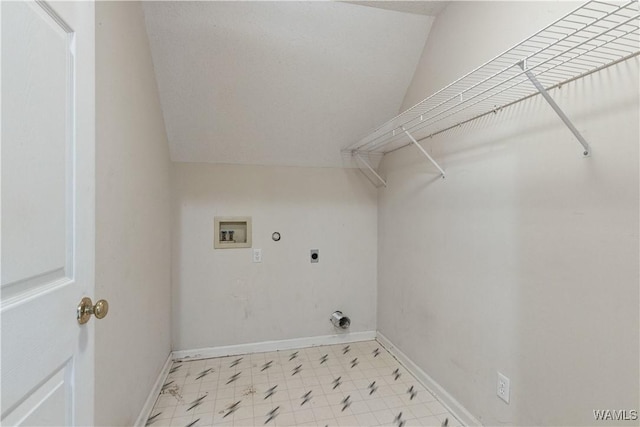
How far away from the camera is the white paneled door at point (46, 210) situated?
538 mm

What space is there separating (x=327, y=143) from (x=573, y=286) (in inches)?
75.0

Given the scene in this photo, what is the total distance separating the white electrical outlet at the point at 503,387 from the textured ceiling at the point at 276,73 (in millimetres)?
1923

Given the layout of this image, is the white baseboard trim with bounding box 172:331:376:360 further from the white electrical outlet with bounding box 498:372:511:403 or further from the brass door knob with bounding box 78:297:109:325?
the brass door knob with bounding box 78:297:109:325

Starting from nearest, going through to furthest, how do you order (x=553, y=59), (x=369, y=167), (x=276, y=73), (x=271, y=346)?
(x=553, y=59)
(x=276, y=73)
(x=271, y=346)
(x=369, y=167)

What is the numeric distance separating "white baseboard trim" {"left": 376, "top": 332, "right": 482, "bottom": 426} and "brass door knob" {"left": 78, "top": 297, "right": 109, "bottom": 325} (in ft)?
6.07

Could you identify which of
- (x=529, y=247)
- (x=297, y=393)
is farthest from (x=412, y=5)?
(x=297, y=393)

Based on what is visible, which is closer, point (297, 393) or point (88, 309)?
point (88, 309)

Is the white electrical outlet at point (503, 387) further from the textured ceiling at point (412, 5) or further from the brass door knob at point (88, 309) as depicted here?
the textured ceiling at point (412, 5)

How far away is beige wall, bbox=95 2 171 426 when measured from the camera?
3.87ft

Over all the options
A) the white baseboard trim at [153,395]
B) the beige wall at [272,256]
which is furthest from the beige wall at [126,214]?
the beige wall at [272,256]

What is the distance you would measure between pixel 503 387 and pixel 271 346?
5.82ft

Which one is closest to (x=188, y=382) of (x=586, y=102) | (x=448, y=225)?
(x=448, y=225)

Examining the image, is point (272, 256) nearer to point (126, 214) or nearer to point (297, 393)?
point (297, 393)

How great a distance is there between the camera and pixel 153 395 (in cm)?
186
